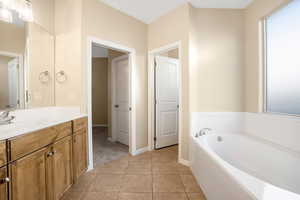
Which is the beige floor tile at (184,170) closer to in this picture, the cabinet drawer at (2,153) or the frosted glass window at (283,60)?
the frosted glass window at (283,60)

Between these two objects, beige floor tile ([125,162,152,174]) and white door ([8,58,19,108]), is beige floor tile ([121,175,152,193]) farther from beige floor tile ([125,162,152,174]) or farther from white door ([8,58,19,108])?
white door ([8,58,19,108])

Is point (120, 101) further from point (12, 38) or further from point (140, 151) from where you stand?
point (12, 38)

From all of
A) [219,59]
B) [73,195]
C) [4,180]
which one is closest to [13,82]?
[4,180]

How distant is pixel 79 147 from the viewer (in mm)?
1645

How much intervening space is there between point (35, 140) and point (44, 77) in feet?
3.90

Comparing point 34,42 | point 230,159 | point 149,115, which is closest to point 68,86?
point 34,42

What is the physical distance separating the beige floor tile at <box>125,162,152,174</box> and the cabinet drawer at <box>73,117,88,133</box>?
0.92 m

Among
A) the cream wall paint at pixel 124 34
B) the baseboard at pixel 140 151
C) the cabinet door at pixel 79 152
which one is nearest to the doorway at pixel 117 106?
the baseboard at pixel 140 151

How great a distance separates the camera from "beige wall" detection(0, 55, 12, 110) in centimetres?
131

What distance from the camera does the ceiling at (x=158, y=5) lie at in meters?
2.14

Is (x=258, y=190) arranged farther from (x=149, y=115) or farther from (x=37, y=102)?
(x=37, y=102)

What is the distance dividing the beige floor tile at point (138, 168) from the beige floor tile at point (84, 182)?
0.48 metres

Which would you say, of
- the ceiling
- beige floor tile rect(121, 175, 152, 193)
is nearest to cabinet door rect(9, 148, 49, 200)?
beige floor tile rect(121, 175, 152, 193)

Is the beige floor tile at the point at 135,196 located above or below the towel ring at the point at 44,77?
below
